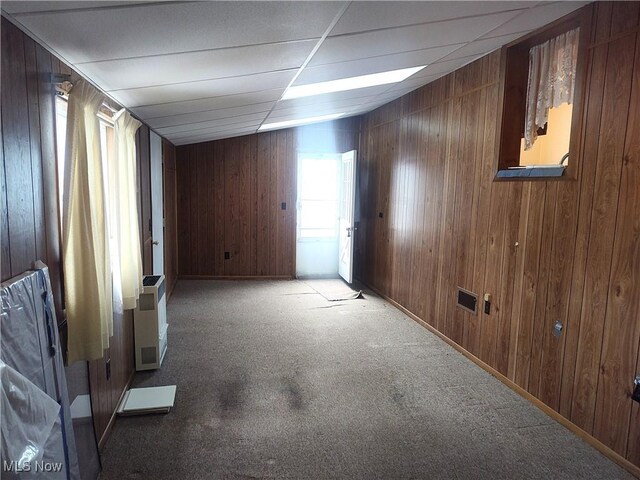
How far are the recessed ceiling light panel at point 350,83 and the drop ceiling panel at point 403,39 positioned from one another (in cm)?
68

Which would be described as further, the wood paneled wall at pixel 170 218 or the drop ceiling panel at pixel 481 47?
the wood paneled wall at pixel 170 218

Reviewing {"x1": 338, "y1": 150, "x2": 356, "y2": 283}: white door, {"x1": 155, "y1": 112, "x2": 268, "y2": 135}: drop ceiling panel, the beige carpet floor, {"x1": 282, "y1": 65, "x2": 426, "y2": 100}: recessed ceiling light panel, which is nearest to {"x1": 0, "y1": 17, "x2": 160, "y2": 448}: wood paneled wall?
the beige carpet floor

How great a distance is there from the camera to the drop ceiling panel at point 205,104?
2.84 m

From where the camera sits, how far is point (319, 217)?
256 inches

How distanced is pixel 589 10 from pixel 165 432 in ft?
10.9

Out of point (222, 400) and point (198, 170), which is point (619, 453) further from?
point (198, 170)

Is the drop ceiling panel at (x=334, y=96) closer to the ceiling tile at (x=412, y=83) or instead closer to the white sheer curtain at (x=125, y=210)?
the ceiling tile at (x=412, y=83)

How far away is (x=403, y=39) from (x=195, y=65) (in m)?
1.15

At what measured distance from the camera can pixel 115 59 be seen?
5.75 feet

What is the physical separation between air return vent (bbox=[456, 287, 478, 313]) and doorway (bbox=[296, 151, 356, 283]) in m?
2.76

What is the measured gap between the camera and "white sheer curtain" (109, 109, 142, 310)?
230cm

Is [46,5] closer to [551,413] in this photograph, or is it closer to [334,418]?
[334,418]

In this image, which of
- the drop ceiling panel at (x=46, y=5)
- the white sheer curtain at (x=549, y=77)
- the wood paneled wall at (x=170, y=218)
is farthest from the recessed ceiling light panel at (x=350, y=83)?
the wood paneled wall at (x=170, y=218)

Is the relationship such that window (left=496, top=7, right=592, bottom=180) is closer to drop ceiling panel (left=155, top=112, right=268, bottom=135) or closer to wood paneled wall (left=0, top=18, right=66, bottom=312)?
drop ceiling panel (left=155, top=112, right=268, bottom=135)
